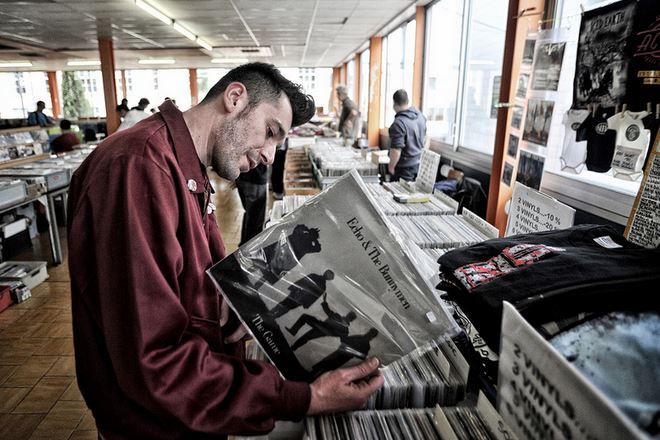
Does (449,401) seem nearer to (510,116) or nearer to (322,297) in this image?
(322,297)

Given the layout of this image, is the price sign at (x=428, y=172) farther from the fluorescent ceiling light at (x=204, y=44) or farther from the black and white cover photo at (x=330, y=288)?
the fluorescent ceiling light at (x=204, y=44)

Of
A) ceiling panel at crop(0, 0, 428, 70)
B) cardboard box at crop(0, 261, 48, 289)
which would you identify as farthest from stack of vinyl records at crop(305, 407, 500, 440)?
ceiling panel at crop(0, 0, 428, 70)

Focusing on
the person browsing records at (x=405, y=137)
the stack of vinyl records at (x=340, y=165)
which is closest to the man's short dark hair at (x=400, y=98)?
the person browsing records at (x=405, y=137)

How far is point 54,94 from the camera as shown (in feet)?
55.2

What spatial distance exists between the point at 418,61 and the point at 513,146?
4297 millimetres

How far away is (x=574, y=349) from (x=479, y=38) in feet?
15.3

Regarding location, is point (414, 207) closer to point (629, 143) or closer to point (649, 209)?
point (629, 143)

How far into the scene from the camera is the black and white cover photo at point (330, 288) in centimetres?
72

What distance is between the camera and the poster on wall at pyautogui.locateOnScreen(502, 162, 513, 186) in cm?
269

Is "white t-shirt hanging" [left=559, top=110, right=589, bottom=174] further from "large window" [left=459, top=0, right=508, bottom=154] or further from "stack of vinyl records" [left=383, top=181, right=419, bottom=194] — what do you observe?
"large window" [left=459, top=0, right=508, bottom=154]

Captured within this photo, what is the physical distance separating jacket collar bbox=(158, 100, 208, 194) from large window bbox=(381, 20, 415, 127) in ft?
21.8

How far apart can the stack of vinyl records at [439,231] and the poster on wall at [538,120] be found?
695 millimetres

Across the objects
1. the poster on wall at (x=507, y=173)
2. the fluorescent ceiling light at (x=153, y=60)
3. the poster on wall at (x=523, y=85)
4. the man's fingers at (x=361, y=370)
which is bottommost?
the man's fingers at (x=361, y=370)

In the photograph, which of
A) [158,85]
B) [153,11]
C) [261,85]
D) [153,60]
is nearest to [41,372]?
[261,85]
